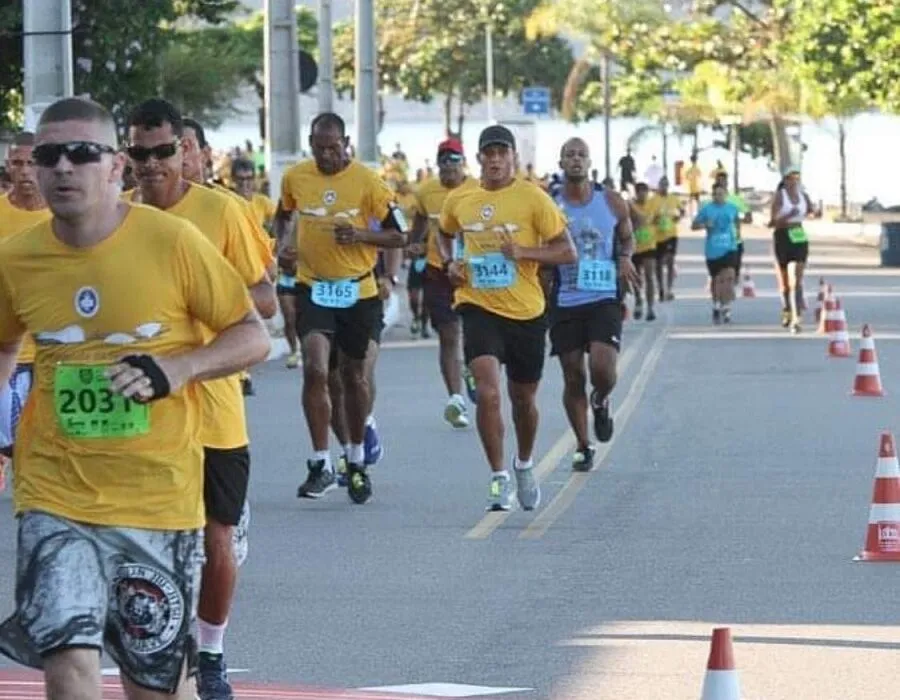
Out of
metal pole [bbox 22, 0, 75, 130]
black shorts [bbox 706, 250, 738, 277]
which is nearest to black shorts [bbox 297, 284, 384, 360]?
metal pole [bbox 22, 0, 75, 130]

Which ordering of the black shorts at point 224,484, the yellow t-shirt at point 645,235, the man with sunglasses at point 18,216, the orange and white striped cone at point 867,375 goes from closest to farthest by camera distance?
1. the black shorts at point 224,484
2. the man with sunglasses at point 18,216
3. the orange and white striped cone at point 867,375
4. the yellow t-shirt at point 645,235

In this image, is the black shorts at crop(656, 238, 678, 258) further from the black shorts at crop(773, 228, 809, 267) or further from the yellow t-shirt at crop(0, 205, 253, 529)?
the yellow t-shirt at crop(0, 205, 253, 529)

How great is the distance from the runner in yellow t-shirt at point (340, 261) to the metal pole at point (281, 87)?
14384mm

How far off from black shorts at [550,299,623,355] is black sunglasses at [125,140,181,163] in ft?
23.8

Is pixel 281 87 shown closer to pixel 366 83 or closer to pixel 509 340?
pixel 366 83

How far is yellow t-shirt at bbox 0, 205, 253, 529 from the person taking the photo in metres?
7.07

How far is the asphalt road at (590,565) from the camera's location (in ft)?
32.4

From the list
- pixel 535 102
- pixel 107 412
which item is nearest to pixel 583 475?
pixel 107 412

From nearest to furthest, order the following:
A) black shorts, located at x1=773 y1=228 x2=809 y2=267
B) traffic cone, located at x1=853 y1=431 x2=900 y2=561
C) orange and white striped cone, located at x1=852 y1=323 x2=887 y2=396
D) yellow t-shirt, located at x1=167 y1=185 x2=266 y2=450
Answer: yellow t-shirt, located at x1=167 y1=185 x2=266 y2=450, traffic cone, located at x1=853 y1=431 x2=900 y2=561, orange and white striped cone, located at x1=852 y1=323 x2=887 y2=396, black shorts, located at x1=773 y1=228 x2=809 y2=267

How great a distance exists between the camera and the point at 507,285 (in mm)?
14812

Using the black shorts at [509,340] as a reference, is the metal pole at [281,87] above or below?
above

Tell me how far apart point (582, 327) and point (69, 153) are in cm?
1027

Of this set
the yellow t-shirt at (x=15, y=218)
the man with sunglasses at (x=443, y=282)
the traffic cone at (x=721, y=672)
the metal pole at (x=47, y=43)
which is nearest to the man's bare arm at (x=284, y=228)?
the yellow t-shirt at (x=15, y=218)

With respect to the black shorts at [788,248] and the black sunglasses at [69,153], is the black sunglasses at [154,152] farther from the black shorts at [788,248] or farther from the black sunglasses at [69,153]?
the black shorts at [788,248]
